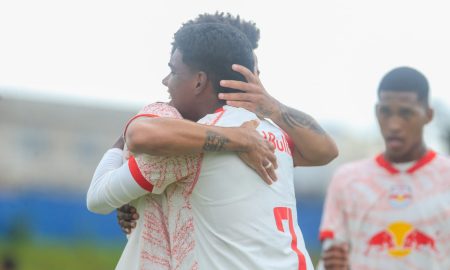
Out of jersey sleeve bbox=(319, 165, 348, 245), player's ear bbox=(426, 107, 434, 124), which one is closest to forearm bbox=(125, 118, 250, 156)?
jersey sleeve bbox=(319, 165, 348, 245)

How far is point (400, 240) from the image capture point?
24.3 feet

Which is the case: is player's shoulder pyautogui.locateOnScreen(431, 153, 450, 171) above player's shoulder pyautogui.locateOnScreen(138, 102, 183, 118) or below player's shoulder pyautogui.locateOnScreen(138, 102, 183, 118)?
below

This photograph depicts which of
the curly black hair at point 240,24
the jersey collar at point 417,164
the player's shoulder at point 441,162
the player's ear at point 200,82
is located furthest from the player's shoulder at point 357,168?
the player's ear at point 200,82

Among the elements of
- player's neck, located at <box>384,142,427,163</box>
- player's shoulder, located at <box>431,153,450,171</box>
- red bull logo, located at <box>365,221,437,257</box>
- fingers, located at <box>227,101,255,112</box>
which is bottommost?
red bull logo, located at <box>365,221,437,257</box>

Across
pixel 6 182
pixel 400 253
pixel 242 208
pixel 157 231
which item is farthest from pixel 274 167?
pixel 6 182

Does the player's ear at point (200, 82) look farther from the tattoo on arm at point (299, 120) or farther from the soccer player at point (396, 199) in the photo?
the soccer player at point (396, 199)

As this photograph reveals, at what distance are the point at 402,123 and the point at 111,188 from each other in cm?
358

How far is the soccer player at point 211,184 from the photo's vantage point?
4.57 m

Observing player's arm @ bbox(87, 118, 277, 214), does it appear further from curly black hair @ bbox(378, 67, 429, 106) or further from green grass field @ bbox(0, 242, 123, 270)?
green grass field @ bbox(0, 242, 123, 270)

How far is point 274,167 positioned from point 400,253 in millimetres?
2871

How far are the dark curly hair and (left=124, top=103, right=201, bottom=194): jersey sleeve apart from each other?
0.28 meters

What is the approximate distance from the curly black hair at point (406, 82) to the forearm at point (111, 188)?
134 inches

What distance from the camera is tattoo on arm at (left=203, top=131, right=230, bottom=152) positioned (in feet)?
15.0

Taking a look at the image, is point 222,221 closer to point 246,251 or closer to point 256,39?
point 246,251
